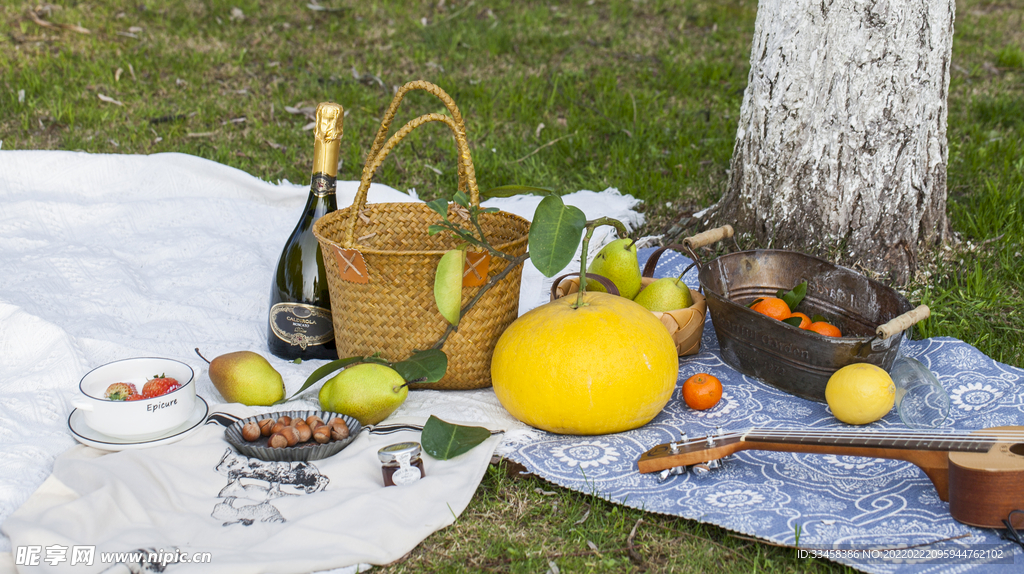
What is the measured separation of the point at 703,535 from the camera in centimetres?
175

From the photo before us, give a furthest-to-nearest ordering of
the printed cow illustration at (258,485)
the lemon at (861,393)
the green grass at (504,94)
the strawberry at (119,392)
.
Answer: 1. the green grass at (504,94)
2. the lemon at (861,393)
3. the strawberry at (119,392)
4. the printed cow illustration at (258,485)

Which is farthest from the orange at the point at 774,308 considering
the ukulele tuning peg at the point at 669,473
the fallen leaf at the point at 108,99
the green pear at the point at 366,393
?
the fallen leaf at the point at 108,99

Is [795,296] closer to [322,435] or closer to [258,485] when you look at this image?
[322,435]

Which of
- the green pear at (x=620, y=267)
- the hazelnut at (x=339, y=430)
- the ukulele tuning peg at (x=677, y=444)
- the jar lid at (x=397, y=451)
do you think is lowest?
the hazelnut at (x=339, y=430)

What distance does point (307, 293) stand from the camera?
2535 millimetres

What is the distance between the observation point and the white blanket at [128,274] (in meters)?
2.17

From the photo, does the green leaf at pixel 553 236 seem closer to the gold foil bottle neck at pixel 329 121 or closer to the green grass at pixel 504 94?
the gold foil bottle neck at pixel 329 121

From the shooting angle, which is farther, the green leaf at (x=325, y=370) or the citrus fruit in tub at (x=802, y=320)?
the citrus fruit in tub at (x=802, y=320)

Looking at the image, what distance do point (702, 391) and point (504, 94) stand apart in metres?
3.14

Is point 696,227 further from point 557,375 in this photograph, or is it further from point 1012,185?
point 557,375

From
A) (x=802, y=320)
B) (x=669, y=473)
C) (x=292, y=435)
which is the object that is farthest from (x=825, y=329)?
(x=292, y=435)

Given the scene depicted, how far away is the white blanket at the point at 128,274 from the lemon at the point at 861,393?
886 millimetres

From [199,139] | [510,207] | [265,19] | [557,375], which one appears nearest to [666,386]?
[557,375]

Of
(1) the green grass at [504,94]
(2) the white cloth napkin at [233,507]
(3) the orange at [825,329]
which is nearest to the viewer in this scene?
(2) the white cloth napkin at [233,507]
